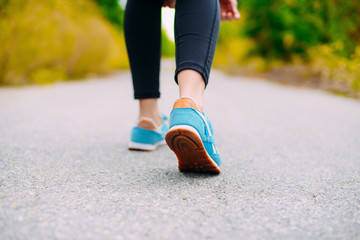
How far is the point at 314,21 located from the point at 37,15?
4.63 meters

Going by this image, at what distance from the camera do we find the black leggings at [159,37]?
3.40ft

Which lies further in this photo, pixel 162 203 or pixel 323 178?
pixel 323 178

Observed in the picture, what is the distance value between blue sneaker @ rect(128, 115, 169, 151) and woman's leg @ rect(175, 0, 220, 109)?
0.42 meters

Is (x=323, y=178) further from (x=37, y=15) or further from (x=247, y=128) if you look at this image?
(x=37, y=15)

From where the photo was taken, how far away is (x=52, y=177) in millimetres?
1050

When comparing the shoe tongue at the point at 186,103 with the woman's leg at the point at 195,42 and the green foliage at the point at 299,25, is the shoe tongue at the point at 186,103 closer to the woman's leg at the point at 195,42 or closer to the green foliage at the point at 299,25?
the woman's leg at the point at 195,42

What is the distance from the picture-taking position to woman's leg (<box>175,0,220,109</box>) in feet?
3.34

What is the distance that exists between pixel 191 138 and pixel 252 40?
969 cm

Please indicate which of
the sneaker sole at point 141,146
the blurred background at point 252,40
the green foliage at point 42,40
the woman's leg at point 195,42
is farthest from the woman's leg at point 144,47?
the green foliage at point 42,40

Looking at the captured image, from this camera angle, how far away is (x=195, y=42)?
1037 mm

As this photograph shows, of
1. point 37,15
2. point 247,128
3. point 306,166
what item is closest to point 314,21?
point 247,128

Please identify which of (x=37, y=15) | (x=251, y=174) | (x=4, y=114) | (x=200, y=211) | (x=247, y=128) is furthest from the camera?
(x=37, y=15)

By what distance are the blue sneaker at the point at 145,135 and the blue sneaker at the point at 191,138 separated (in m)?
0.40

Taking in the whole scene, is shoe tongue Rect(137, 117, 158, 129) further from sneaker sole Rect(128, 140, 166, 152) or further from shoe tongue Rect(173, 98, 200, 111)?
shoe tongue Rect(173, 98, 200, 111)
